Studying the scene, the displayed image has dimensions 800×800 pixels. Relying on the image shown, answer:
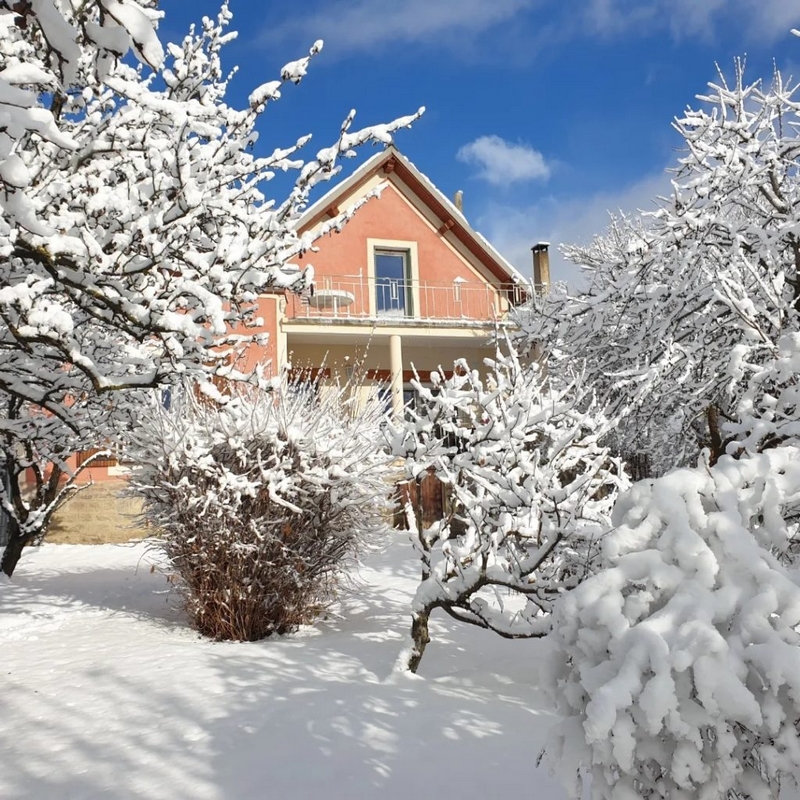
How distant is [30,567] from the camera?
10.8 m

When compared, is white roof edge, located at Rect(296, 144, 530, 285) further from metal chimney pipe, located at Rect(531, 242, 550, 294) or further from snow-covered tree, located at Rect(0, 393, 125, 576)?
snow-covered tree, located at Rect(0, 393, 125, 576)

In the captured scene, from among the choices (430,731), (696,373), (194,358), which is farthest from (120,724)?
(696,373)

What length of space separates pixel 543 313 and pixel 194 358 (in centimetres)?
693

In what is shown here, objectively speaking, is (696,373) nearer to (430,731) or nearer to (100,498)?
(430,731)

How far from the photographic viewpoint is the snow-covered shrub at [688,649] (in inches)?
80.8

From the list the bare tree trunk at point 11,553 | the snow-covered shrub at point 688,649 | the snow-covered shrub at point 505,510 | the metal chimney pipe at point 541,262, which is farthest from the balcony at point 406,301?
the snow-covered shrub at point 688,649

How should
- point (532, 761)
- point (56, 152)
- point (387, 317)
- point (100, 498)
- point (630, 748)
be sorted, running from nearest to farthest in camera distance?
point (630, 748) → point (532, 761) → point (56, 152) → point (100, 498) → point (387, 317)

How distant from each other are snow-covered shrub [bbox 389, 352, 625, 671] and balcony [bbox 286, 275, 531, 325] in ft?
32.1

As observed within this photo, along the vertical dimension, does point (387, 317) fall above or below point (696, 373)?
above

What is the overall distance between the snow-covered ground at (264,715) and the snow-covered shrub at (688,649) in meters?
1.23

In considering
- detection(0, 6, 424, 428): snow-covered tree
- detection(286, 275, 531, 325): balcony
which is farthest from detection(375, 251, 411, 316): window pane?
detection(0, 6, 424, 428): snow-covered tree

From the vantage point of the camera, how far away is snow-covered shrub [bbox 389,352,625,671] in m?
5.01

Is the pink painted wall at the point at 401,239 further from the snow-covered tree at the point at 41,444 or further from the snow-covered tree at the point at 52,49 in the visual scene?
the snow-covered tree at the point at 52,49

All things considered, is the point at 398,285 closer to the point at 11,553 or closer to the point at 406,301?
the point at 406,301
